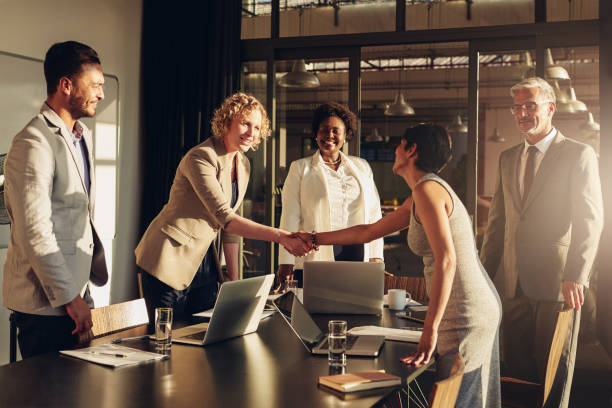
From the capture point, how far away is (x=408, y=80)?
13.1m

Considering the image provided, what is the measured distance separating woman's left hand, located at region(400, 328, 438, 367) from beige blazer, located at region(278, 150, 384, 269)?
1839 millimetres

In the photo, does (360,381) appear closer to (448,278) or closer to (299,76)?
(448,278)

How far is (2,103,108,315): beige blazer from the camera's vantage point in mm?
2160

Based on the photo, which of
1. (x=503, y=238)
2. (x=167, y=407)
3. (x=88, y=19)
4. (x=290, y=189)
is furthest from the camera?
(x=88, y=19)

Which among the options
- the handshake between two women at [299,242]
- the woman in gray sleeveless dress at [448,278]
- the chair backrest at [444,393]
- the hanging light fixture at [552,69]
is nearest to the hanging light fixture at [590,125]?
the hanging light fixture at [552,69]

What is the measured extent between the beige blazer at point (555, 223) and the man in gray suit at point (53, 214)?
6.60 feet

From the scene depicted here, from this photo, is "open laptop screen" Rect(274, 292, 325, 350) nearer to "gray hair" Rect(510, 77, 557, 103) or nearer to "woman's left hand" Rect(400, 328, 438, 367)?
"woman's left hand" Rect(400, 328, 438, 367)

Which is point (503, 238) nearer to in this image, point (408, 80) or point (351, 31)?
point (351, 31)

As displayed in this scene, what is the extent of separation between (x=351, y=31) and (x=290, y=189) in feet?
6.56

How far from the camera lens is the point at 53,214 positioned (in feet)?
7.41

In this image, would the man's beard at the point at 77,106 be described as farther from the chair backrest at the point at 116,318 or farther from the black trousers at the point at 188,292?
the black trousers at the point at 188,292

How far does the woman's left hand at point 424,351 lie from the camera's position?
187 centimetres

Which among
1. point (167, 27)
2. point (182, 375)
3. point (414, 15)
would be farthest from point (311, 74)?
point (182, 375)

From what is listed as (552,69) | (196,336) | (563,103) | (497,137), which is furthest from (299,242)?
(497,137)
